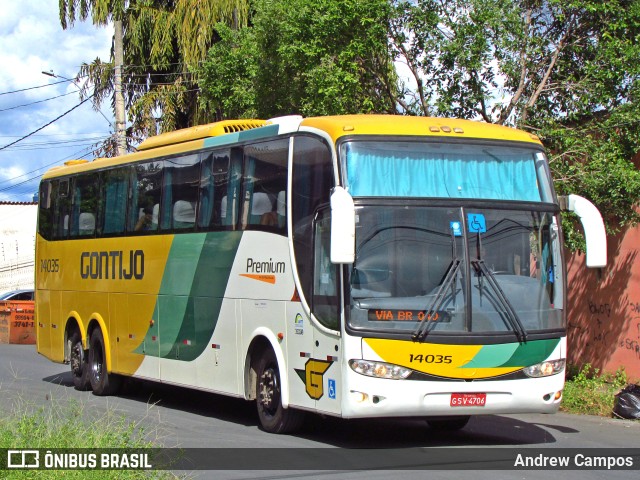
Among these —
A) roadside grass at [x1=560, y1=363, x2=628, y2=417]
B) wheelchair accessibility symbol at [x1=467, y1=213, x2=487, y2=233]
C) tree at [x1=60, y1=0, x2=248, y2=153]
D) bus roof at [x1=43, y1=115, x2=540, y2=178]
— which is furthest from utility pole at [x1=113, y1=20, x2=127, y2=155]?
wheelchair accessibility symbol at [x1=467, y1=213, x2=487, y2=233]

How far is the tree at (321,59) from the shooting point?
623 inches

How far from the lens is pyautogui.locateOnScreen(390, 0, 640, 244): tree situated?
15172 millimetres

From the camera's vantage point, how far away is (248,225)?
1234 cm

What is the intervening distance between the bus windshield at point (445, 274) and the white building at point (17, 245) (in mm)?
43618

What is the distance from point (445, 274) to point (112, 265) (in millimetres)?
7500

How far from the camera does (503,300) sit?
10383mm

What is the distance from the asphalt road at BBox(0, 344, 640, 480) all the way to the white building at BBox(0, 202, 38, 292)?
121 ft

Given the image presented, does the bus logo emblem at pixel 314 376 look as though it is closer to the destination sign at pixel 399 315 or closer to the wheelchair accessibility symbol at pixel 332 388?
the wheelchair accessibility symbol at pixel 332 388

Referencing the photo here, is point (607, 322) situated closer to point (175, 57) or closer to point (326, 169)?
point (326, 169)

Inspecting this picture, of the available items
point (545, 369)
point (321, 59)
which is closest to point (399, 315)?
point (545, 369)

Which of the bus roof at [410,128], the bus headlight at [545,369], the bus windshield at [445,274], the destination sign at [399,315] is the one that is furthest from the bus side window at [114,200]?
the bus headlight at [545,369]

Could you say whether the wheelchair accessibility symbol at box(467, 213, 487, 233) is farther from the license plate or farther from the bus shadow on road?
the bus shadow on road

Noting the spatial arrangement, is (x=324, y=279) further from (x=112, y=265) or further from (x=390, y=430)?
(x=112, y=265)

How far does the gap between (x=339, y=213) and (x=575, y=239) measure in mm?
7066
